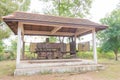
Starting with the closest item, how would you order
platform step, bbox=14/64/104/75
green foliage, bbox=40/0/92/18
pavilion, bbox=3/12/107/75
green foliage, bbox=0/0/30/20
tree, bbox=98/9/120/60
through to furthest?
1. platform step, bbox=14/64/104/75
2. pavilion, bbox=3/12/107/75
3. tree, bbox=98/9/120/60
4. green foliage, bbox=0/0/30/20
5. green foliage, bbox=40/0/92/18

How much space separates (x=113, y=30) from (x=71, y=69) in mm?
8236

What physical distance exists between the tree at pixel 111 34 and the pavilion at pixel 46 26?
386cm

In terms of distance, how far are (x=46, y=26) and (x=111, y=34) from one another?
6.90 m

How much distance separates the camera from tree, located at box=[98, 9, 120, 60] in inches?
562

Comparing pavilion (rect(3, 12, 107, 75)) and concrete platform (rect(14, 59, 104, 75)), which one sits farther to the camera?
pavilion (rect(3, 12, 107, 75))

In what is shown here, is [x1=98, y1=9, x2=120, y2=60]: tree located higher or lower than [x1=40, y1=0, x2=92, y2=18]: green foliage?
lower

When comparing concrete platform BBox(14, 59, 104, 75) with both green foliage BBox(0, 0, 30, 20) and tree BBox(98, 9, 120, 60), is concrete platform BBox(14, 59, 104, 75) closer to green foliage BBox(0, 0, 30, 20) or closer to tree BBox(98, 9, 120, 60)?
tree BBox(98, 9, 120, 60)

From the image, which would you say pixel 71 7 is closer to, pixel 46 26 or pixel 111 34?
pixel 111 34

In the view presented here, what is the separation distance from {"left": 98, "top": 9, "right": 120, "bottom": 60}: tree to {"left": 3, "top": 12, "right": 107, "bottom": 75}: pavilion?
386cm

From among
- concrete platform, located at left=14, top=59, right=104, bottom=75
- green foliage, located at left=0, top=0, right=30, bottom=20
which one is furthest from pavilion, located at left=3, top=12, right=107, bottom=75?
green foliage, located at left=0, top=0, right=30, bottom=20

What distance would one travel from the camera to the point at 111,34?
565 inches

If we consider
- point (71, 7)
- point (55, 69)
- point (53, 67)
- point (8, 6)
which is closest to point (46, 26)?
point (53, 67)

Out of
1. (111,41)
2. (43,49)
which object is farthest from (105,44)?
(43,49)

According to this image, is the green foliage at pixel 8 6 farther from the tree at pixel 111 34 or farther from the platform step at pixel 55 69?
the platform step at pixel 55 69
